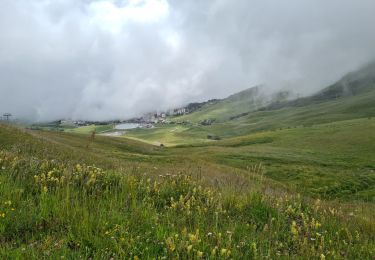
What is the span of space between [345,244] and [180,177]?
4.60 meters

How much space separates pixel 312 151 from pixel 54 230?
321ft

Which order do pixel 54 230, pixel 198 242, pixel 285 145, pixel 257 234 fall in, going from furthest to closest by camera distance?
1. pixel 285 145
2. pixel 257 234
3. pixel 54 230
4. pixel 198 242

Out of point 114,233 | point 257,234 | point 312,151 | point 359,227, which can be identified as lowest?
point 312,151

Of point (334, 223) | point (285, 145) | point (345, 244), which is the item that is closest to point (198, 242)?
point (345, 244)

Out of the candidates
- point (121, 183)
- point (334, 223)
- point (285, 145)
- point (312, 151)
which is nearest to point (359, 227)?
point (334, 223)

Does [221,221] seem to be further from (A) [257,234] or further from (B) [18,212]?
(B) [18,212]

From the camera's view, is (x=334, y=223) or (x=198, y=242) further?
(x=334, y=223)

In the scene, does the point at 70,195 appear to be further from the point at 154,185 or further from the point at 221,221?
the point at 221,221

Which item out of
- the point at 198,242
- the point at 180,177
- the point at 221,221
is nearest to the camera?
the point at 198,242

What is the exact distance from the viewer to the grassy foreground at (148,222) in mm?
5855

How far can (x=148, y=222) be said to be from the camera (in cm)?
688

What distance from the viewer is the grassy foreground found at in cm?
586

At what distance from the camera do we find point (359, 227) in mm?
8953

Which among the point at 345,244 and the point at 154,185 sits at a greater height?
the point at 154,185
